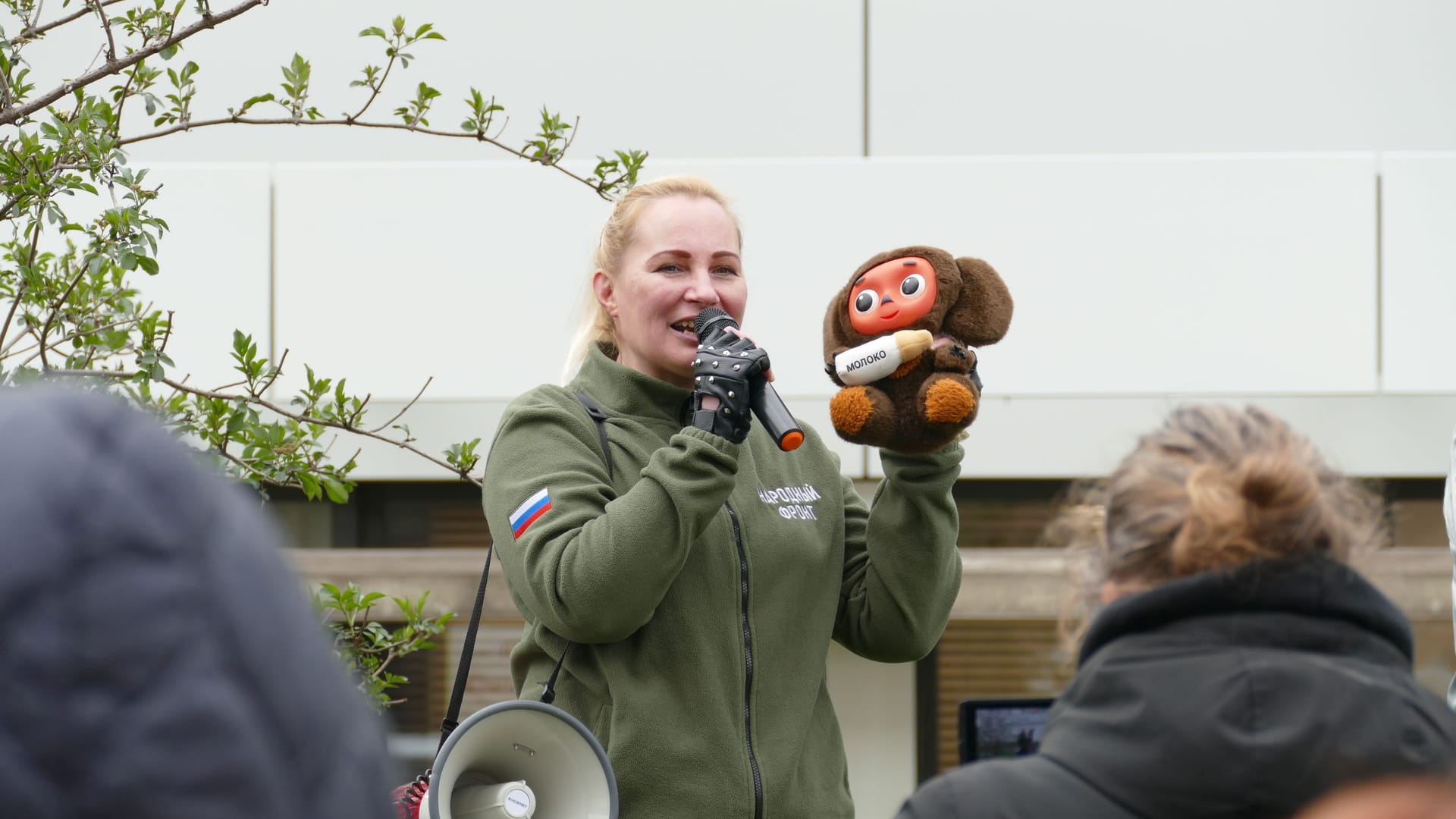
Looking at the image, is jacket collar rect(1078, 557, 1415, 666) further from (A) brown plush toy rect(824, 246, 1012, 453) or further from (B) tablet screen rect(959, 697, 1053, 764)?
(B) tablet screen rect(959, 697, 1053, 764)

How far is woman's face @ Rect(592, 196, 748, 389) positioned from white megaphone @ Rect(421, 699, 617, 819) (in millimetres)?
579

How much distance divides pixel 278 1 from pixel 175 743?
4498 millimetres

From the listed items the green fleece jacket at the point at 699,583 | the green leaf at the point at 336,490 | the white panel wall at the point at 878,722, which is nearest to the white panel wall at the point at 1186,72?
the white panel wall at the point at 878,722

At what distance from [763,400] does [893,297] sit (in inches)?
10.2

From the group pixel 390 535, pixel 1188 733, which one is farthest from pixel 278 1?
pixel 1188 733

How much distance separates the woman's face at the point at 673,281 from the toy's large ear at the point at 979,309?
36 cm

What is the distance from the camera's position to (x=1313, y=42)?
14.6ft

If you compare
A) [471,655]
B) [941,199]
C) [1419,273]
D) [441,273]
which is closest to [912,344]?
[471,655]

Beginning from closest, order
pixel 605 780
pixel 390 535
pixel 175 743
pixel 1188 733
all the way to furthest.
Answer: pixel 175 743, pixel 1188 733, pixel 605 780, pixel 390 535

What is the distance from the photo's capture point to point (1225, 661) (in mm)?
1068

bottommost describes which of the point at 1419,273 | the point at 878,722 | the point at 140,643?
the point at 878,722

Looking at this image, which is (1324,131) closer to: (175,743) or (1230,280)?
(1230,280)

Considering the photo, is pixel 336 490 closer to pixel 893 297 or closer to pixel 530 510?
pixel 530 510

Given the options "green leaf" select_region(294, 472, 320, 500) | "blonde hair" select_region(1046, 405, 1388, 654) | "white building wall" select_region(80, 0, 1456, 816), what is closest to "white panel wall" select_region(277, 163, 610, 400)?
"white building wall" select_region(80, 0, 1456, 816)
